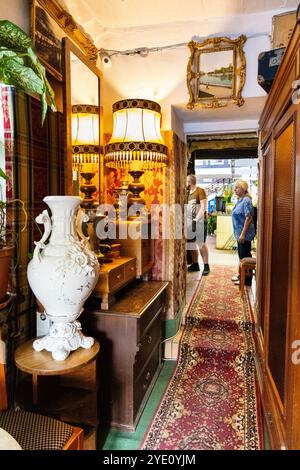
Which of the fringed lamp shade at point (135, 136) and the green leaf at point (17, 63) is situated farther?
the fringed lamp shade at point (135, 136)

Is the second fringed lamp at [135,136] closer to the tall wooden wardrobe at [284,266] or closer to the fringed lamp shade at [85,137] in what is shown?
the fringed lamp shade at [85,137]

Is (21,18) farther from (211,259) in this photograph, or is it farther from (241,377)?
(211,259)

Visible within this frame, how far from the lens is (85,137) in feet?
7.02

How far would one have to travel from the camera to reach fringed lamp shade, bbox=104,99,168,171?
7.16ft

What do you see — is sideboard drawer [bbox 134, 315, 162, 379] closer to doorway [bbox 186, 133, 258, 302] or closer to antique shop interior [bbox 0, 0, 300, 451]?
antique shop interior [bbox 0, 0, 300, 451]

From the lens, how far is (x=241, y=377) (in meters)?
2.41

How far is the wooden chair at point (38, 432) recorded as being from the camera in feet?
3.61

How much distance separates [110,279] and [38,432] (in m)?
0.83

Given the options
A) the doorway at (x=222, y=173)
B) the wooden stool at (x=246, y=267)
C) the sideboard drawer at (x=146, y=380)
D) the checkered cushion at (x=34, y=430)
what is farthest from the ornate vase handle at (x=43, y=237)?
Result: the wooden stool at (x=246, y=267)

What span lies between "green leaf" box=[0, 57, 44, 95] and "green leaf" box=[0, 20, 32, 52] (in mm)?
88

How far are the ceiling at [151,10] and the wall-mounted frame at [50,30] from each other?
0.25 meters

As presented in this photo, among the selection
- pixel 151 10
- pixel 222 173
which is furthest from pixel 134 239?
pixel 222 173

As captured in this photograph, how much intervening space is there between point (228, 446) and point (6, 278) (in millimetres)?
1437

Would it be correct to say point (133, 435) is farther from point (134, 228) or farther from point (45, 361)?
point (134, 228)
